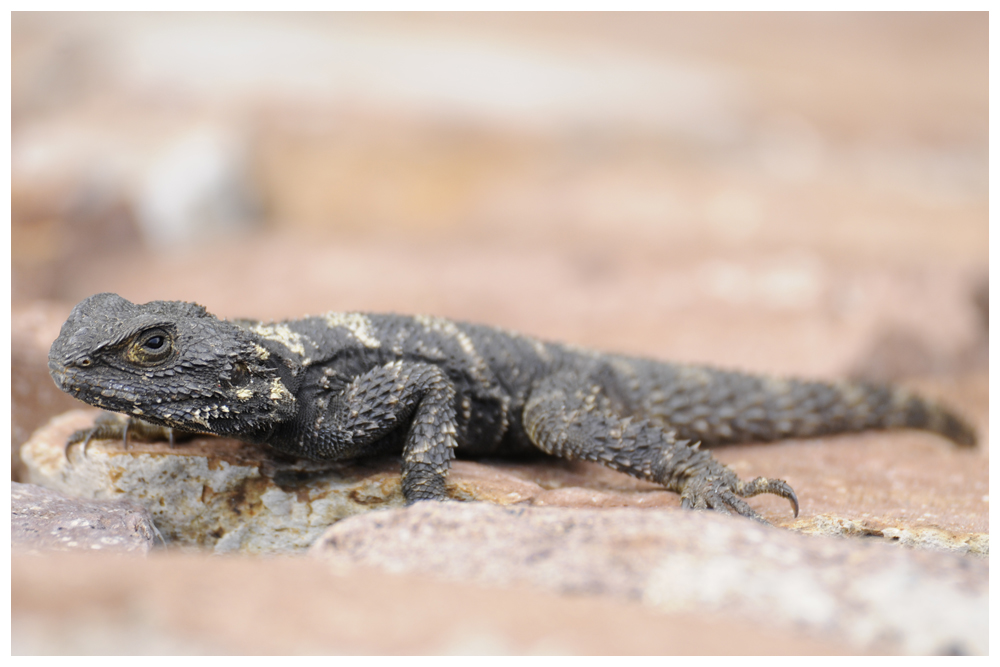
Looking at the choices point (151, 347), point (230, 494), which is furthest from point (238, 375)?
point (230, 494)

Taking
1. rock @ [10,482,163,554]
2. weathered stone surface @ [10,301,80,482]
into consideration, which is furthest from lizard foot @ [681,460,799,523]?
weathered stone surface @ [10,301,80,482]

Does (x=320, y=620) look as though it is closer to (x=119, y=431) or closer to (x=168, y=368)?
(x=168, y=368)

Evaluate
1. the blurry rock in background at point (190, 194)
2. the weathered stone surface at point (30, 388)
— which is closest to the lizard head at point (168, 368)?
the weathered stone surface at point (30, 388)

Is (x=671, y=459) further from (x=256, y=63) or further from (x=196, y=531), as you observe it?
(x=256, y=63)

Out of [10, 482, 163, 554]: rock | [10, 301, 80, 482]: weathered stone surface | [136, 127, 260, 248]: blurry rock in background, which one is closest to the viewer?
[10, 482, 163, 554]: rock

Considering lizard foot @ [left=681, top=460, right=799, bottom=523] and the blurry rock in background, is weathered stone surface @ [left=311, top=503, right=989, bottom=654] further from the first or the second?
the blurry rock in background
